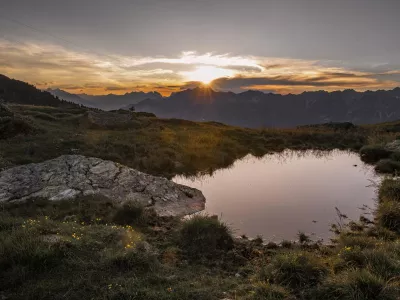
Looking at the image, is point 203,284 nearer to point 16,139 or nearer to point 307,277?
point 307,277

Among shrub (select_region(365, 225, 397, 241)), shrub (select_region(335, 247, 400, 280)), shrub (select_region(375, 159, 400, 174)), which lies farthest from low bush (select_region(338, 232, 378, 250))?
shrub (select_region(375, 159, 400, 174))

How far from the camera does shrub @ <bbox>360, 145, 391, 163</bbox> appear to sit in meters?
26.3

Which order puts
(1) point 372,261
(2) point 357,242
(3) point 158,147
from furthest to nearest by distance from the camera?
(3) point 158,147
(2) point 357,242
(1) point 372,261

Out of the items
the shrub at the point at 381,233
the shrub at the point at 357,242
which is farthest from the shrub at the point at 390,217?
the shrub at the point at 357,242

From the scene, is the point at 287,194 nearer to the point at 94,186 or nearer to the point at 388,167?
the point at 388,167

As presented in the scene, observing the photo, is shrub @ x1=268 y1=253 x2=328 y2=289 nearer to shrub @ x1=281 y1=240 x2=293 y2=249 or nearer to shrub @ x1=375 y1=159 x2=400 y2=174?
shrub @ x1=281 y1=240 x2=293 y2=249

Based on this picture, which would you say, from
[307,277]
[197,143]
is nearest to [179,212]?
[307,277]

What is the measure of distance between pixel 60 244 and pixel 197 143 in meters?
23.1

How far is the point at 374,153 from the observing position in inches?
1082

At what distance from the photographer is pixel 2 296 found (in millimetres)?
6965

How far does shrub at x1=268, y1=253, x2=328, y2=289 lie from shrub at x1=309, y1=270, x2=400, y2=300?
21.0 inches

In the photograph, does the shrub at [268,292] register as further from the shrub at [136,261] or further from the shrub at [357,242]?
the shrub at [357,242]

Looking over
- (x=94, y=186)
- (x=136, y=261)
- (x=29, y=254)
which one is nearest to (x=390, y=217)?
(x=136, y=261)

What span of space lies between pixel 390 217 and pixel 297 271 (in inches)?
249
